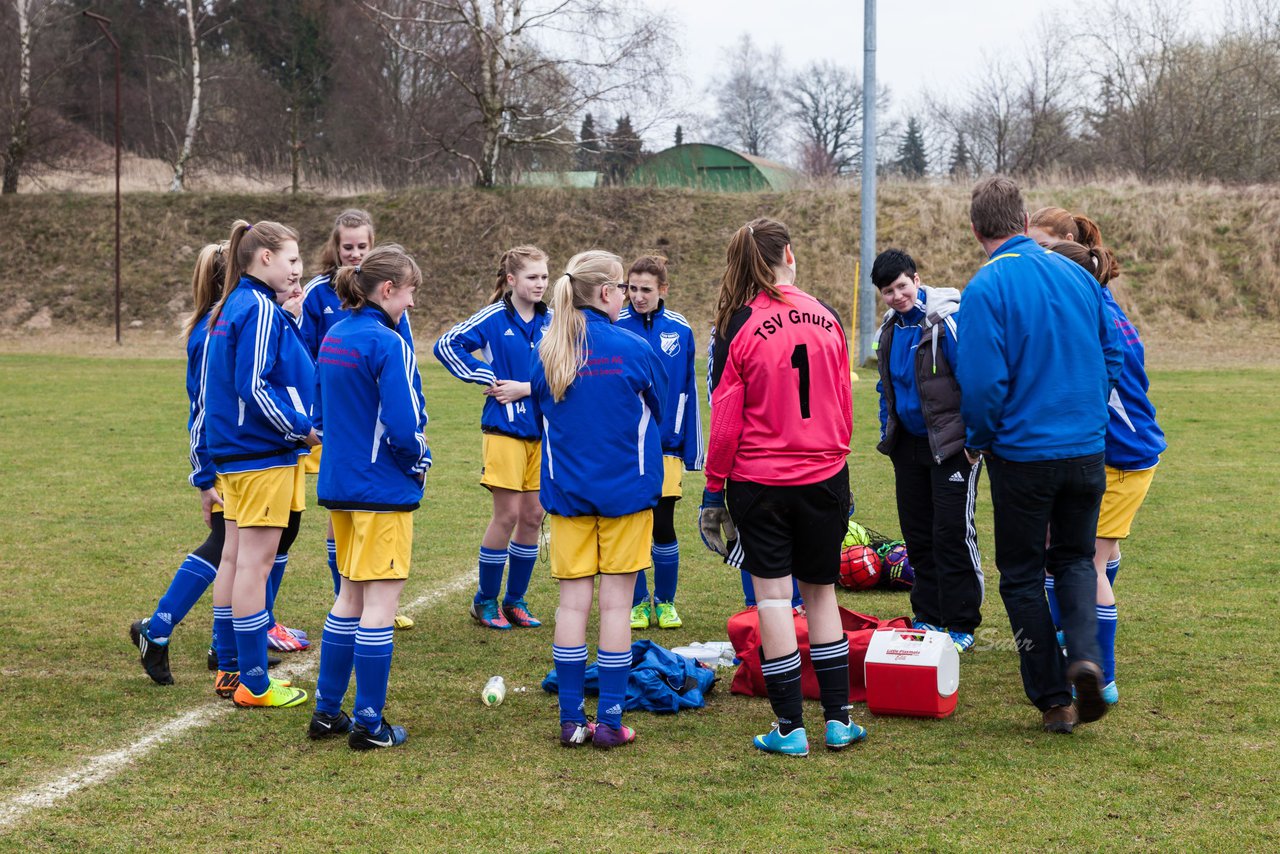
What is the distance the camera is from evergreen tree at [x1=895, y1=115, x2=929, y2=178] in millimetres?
69938

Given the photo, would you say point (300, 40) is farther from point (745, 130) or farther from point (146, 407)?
point (745, 130)

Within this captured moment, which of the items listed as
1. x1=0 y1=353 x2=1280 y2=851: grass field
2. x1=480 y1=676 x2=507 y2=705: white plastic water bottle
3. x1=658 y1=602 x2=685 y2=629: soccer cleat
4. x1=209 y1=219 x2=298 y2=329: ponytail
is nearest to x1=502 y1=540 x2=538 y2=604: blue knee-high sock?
x1=0 y1=353 x2=1280 y2=851: grass field

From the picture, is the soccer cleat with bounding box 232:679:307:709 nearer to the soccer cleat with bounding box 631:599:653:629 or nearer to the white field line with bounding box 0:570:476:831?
the white field line with bounding box 0:570:476:831

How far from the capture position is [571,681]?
461 cm

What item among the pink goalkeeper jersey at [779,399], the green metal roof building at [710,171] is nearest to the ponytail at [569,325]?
the pink goalkeeper jersey at [779,399]

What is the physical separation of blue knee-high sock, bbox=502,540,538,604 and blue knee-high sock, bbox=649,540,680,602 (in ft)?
2.33

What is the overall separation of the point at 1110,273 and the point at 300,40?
43.0m

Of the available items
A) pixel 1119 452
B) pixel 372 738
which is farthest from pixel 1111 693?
pixel 372 738

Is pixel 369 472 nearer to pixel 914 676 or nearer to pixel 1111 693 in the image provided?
pixel 914 676

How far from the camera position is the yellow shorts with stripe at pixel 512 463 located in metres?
6.25

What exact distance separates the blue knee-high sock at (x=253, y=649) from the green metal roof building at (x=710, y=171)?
102 ft

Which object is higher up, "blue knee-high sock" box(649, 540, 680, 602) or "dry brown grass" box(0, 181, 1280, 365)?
"dry brown grass" box(0, 181, 1280, 365)

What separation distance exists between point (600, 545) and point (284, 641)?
2.31m

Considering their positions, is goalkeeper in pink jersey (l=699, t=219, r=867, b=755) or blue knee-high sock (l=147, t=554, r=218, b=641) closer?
goalkeeper in pink jersey (l=699, t=219, r=867, b=755)
